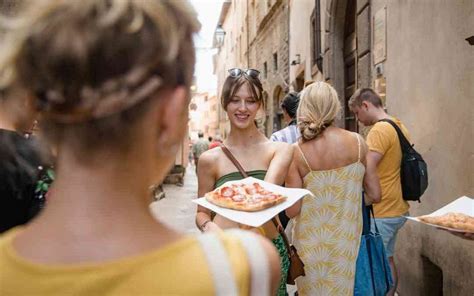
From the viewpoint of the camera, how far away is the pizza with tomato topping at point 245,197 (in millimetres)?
2535

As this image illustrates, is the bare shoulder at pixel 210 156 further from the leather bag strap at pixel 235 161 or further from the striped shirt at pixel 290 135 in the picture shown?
the striped shirt at pixel 290 135

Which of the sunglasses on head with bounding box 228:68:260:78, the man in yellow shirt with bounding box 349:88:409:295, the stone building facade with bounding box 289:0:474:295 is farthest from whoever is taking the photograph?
the man in yellow shirt with bounding box 349:88:409:295

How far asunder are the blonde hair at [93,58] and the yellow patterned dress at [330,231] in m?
2.72

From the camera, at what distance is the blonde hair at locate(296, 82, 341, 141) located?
3.49 metres

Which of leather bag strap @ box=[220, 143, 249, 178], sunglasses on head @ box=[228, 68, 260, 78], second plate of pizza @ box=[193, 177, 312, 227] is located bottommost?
second plate of pizza @ box=[193, 177, 312, 227]

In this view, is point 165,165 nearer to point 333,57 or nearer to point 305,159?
point 305,159

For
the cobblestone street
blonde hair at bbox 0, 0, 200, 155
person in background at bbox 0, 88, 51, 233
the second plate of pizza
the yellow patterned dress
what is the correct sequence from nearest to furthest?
blonde hair at bbox 0, 0, 200, 155
person in background at bbox 0, 88, 51, 233
the second plate of pizza
the yellow patterned dress
the cobblestone street

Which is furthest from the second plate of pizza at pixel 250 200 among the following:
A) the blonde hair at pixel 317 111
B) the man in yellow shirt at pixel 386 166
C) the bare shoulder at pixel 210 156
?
the man in yellow shirt at pixel 386 166

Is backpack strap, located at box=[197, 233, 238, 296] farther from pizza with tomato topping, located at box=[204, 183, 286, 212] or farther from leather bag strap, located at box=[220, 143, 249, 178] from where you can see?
leather bag strap, located at box=[220, 143, 249, 178]

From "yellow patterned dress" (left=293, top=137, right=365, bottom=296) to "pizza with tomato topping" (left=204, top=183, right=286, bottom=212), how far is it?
83cm

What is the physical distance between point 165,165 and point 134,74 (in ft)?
0.58

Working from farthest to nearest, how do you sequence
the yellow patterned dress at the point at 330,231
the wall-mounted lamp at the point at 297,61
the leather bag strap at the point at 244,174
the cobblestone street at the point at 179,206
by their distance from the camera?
the wall-mounted lamp at the point at 297,61 < the cobblestone street at the point at 179,206 < the yellow patterned dress at the point at 330,231 < the leather bag strap at the point at 244,174

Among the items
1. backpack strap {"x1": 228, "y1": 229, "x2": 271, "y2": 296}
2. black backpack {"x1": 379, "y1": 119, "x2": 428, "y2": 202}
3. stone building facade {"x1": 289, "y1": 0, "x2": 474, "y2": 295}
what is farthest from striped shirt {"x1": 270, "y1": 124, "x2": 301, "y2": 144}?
backpack strap {"x1": 228, "y1": 229, "x2": 271, "y2": 296}

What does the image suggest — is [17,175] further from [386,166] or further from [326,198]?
[386,166]
